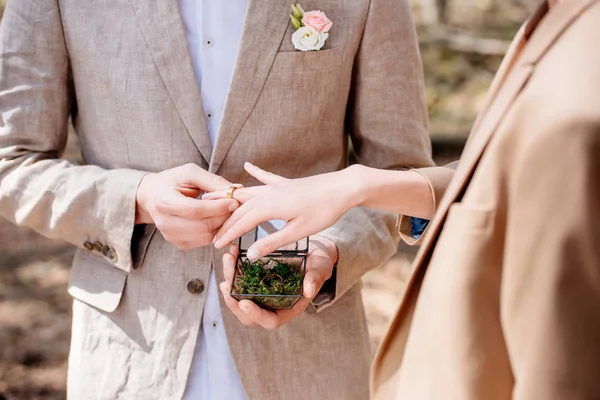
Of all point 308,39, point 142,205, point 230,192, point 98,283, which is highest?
point 308,39

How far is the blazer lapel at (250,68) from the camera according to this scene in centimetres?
165

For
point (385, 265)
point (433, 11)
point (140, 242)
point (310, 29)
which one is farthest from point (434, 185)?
point (433, 11)

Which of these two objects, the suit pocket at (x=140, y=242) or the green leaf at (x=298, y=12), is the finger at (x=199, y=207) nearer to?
the suit pocket at (x=140, y=242)

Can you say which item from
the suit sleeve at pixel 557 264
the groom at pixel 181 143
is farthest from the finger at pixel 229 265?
the suit sleeve at pixel 557 264

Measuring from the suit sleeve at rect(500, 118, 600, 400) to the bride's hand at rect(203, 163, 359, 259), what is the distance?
0.54 meters

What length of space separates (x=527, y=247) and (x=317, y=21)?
912 millimetres

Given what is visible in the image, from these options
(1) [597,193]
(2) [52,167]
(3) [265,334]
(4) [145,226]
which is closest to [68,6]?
(2) [52,167]

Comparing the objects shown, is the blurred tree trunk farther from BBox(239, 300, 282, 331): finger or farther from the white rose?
BBox(239, 300, 282, 331): finger

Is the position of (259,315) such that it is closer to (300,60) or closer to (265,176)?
(265,176)

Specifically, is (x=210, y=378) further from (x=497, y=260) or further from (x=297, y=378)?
(x=497, y=260)

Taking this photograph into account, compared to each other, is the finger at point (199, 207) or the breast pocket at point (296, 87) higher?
the breast pocket at point (296, 87)

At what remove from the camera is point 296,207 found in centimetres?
142

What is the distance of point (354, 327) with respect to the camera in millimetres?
1841

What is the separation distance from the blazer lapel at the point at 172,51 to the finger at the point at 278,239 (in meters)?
0.36
